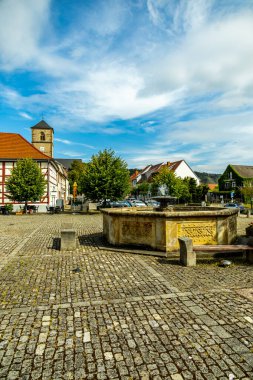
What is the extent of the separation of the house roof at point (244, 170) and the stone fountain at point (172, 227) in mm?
52427

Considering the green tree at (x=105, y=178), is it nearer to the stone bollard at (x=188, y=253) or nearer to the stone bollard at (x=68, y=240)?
the stone bollard at (x=68, y=240)

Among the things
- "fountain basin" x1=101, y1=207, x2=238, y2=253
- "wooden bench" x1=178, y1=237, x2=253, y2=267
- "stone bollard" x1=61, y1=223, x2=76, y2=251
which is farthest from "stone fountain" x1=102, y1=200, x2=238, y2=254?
"stone bollard" x1=61, y1=223, x2=76, y2=251

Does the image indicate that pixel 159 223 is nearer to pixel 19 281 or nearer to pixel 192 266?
pixel 192 266

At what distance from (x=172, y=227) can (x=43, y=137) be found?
44173 millimetres

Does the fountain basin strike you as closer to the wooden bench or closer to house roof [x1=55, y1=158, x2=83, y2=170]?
the wooden bench

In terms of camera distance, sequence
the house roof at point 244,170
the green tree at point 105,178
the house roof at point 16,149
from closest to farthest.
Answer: the green tree at point 105,178, the house roof at point 16,149, the house roof at point 244,170

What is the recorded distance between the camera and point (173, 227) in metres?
7.80

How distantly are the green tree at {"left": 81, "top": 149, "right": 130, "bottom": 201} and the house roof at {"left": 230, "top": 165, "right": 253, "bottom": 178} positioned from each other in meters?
38.7

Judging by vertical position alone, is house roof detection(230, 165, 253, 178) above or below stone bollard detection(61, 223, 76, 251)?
above

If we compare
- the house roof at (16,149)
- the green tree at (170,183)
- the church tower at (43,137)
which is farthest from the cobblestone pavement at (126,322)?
the church tower at (43,137)

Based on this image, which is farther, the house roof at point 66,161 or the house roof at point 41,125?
the house roof at point 66,161

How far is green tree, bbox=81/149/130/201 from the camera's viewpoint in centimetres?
2580

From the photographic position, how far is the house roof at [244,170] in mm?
55716

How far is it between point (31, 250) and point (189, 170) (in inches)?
2061
